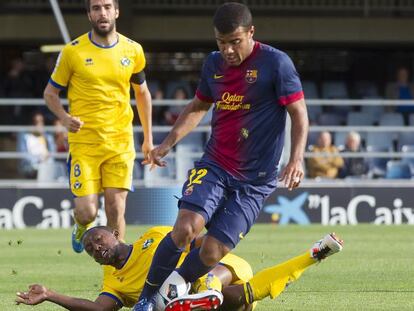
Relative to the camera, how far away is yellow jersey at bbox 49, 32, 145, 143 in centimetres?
1100

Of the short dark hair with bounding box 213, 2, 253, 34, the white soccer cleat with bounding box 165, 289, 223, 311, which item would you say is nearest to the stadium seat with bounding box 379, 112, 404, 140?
the short dark hair with bounding box 213, 2, 253, 34

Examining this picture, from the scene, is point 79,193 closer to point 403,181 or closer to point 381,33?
point 403,181

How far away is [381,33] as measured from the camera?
23.4 metres

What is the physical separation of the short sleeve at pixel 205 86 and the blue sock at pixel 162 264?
118 cm

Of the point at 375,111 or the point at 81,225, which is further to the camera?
the point at 375,111

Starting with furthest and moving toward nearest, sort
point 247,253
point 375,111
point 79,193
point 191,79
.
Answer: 1. point 191,79
2. point 375,111
3. point 247,253
4. point 79,193

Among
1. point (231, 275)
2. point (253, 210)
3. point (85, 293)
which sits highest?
point (253, 210)

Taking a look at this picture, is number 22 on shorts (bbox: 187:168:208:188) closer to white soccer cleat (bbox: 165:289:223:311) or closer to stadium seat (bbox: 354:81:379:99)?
white soccer cleat (bbox: 165:289:223:311)

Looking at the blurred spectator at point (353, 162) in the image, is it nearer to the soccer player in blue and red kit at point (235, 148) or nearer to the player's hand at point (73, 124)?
the player's hand at point (73, 124)

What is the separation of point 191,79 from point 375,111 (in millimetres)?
4414

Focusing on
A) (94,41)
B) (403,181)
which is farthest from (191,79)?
(94,41)

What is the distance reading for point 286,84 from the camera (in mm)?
8055

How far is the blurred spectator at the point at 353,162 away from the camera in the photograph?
19.1 m

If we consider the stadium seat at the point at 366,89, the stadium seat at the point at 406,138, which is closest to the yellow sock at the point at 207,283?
the stadium seat at the point at 406,138
